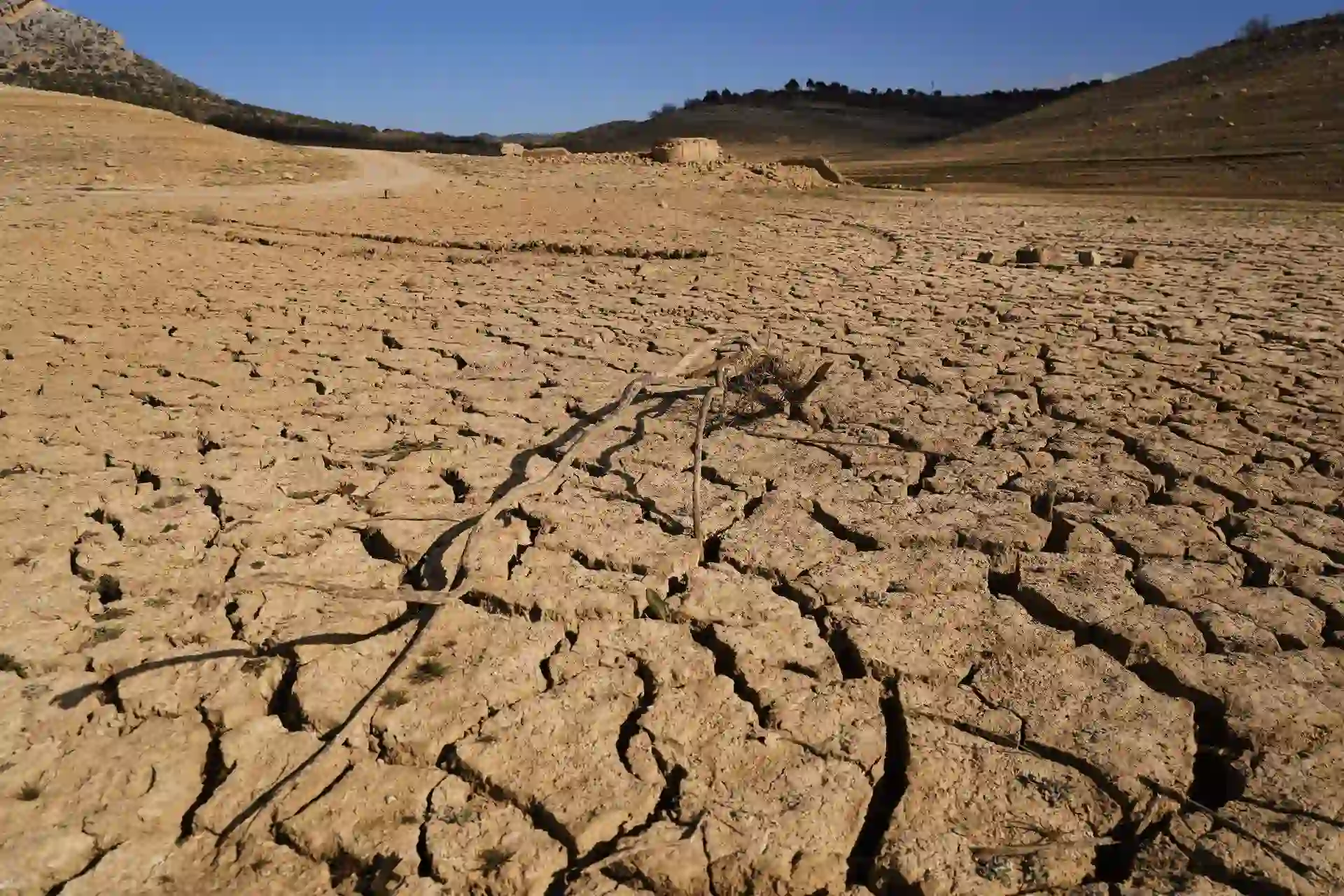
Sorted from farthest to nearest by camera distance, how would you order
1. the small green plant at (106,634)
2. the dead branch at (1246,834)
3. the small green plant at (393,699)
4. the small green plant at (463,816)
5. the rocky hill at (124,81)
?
the rocky hill at (124,81) < the small green plant at (106,634) < the small green plant at (393,699) < the small green plant at (463,816) < the dead branch at (1246,834)

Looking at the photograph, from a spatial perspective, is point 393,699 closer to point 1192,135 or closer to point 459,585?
point 459,585

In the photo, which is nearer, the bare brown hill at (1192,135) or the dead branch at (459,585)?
the dead branch at (459,585)

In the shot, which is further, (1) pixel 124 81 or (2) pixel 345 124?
(2) pixel 345 124

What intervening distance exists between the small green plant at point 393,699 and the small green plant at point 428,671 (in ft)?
0.13

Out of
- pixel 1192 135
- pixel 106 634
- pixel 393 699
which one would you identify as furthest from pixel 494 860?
pixel 1192 135

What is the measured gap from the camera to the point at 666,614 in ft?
6.53

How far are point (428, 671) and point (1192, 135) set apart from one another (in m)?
15.5

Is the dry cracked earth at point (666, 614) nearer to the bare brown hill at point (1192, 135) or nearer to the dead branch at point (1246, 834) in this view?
the dead branch at point (1246, 834)

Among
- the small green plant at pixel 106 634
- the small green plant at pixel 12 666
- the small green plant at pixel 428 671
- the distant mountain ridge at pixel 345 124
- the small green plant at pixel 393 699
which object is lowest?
the small green plant at pixel 393 699

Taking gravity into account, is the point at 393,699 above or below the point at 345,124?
below

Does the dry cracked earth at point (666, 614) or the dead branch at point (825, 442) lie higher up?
the dead branch at point (825, 442)

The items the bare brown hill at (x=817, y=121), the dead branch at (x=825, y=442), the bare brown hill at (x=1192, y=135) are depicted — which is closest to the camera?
the dead branch at (x=825, y=442)

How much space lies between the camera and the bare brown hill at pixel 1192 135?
36.1 ft

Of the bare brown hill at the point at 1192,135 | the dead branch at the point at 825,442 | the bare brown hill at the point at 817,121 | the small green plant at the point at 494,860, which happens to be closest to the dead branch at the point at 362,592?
the small green plant at the point at 494,860
